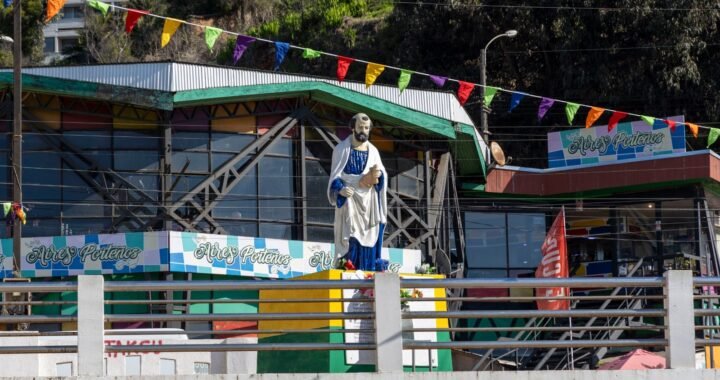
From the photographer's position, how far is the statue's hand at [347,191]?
67.7ft

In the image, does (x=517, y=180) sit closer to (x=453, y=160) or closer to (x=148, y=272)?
(x=453, y=160)

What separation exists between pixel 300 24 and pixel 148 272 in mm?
35159

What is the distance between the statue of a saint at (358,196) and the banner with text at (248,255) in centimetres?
1365

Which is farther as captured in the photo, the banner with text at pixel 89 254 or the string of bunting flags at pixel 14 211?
the banner with text at pixel 89 254

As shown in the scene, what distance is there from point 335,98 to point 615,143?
32.2 ft

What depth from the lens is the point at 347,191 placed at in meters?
20.6

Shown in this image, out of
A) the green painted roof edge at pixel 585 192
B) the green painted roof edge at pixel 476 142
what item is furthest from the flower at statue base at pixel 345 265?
the green painted roof edge at pixel 585 192

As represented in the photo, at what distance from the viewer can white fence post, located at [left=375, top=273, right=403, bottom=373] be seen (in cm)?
1288

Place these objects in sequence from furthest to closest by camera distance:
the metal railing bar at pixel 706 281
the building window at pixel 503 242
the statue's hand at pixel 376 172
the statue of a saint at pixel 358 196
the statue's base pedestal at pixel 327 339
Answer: the building window at pixel 503 242 < the statue of a saint at pixel 358 196 < the statue's hand at pixel 376 172 < the statue's base pedestal at pixel 327 339 < the metal railing bar at pixel 706 281

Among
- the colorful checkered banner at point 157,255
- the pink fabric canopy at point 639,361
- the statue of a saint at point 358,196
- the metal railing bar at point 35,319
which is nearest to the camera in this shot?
the metal railing bar at point 35,319

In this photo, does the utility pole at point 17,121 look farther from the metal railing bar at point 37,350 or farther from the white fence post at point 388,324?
the white fence post at point 388,324

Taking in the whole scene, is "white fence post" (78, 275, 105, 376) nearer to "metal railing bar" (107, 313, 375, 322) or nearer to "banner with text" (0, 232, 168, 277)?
"metal railing bar" (107, 313, 375, 322)

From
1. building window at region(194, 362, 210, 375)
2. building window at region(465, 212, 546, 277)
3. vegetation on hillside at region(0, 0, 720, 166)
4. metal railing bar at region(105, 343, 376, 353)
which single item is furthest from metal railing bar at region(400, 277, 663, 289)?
vegetation on hillside at region(0, 0, 720, 166)

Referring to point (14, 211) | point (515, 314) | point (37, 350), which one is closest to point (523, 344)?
point (515, 314)
